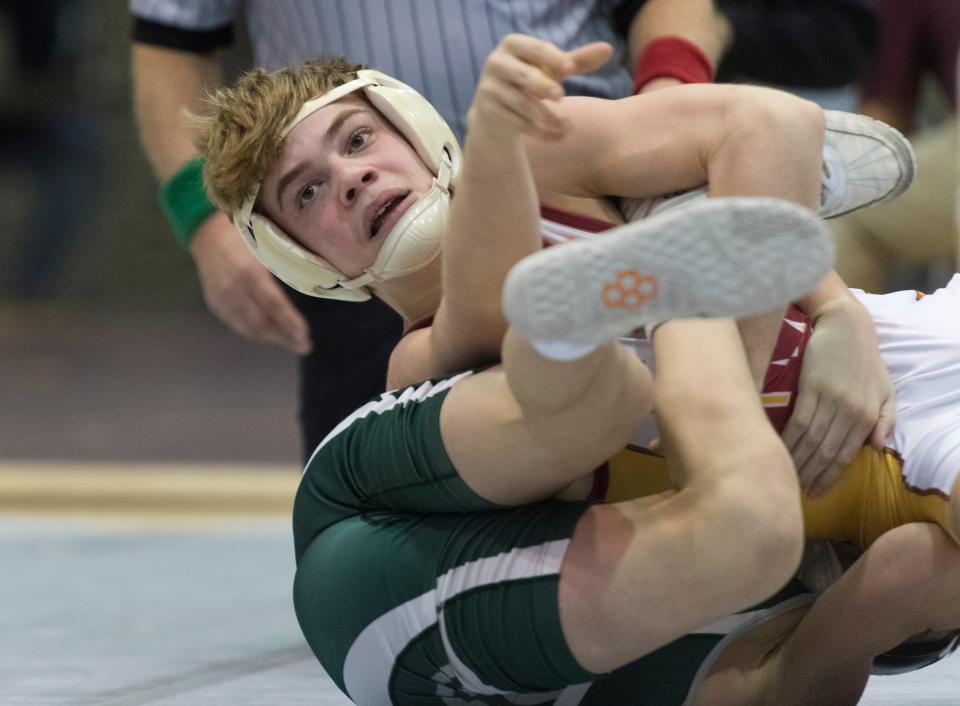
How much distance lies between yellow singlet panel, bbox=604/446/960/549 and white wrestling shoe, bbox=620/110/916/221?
0.30 metres

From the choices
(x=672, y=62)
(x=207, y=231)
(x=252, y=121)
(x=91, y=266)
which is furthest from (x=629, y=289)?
(x=91, y=266)

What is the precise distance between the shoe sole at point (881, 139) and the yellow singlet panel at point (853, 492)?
342mm

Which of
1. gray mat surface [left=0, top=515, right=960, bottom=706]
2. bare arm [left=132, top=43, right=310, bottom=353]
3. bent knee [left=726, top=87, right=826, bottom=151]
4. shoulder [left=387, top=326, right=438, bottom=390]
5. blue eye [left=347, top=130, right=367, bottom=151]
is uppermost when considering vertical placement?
bent knee [left=726, top=87, right=826, bottom=151]

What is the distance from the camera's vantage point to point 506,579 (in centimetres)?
160

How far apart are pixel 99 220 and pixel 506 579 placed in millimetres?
6768

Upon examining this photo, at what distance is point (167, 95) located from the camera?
2826 mm

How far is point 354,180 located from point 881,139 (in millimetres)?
653

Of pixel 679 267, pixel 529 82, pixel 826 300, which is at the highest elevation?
pixel 529 82

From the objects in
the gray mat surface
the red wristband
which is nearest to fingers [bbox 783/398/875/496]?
the gray mat surface

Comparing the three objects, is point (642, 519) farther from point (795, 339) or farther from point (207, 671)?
point (207, 671)

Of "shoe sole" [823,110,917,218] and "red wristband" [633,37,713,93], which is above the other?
"shoe sole" [823,110,917,218]

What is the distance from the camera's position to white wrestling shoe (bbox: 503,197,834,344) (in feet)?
4.50

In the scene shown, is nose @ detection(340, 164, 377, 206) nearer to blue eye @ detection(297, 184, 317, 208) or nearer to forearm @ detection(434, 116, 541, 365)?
blue eye @ detection(297, 184, 317, 208)

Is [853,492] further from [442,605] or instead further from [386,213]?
[386,213]
